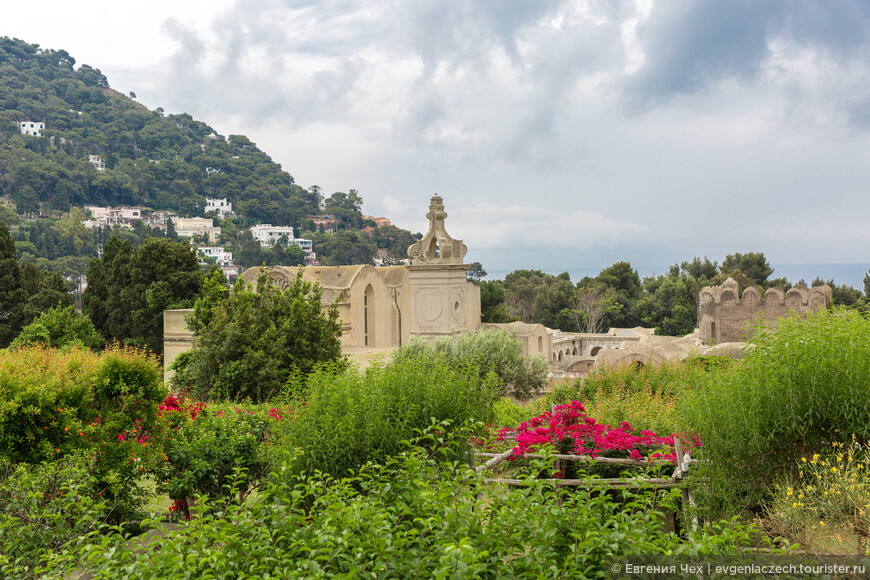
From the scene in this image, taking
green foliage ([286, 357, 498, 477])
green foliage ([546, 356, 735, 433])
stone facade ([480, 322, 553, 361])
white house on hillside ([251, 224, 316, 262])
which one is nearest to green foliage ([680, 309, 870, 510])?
green foliage ([546, 356, 735, 433])

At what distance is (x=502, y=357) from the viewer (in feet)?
52.6

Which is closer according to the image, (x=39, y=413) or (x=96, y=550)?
(x=96, y=550)

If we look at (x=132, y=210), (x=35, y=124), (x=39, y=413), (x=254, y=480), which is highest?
(x=35, y=124)

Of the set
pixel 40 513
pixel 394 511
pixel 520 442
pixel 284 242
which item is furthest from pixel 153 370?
pixel 284 242

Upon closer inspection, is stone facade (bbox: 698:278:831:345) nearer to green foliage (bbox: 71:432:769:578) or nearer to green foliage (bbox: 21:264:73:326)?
green foliage (bbox: 71:432:769:578)

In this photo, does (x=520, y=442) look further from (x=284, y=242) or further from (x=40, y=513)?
(x=284, y=242)

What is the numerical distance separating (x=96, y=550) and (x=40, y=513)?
8.10 feet

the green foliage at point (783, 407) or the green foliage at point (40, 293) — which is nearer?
the green foliage at point (783, 407)

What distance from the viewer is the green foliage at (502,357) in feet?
51.2

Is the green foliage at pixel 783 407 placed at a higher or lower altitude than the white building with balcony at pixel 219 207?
lower

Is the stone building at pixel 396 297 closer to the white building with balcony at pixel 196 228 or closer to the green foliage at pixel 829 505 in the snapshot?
the green foliage at pixel 829 505

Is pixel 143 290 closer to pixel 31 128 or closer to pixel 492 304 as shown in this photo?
pixel 492 304

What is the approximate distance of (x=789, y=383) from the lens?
634 centimetres

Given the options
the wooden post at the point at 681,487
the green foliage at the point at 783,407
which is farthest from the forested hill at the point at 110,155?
the green foliage at the point at 783,407
